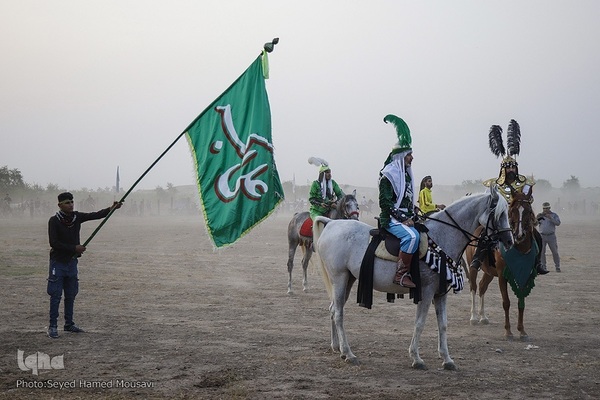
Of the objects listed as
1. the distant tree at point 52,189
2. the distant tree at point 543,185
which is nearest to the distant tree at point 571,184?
the distant tree at point 543,185

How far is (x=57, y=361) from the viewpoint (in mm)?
8164

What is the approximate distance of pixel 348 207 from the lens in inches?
527

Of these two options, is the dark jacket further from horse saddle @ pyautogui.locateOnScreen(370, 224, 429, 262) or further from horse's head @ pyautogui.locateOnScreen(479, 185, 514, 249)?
horse's head @ pyautogui.locateOnScreen(479, 185, 514, 249)

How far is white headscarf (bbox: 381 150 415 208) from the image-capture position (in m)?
8.27

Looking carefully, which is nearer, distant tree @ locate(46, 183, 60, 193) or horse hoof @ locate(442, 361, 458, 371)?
horse hoof @ locate(442, 361, 458, 371)

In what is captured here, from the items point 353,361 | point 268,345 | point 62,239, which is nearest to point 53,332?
point 62,239

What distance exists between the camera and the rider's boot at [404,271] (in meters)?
8.03

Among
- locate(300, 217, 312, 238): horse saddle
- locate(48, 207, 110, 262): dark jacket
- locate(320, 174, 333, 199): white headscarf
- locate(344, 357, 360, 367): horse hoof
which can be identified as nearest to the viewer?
locate(344, 357, 360, 367): horse hoof

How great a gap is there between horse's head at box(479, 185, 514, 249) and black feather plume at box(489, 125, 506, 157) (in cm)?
325

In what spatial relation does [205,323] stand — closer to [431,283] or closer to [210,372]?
[210,372]

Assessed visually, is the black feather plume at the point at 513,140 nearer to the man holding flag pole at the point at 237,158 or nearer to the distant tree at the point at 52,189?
the man holding flag pole at the point at 237,158

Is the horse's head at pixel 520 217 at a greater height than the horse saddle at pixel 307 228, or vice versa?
the horse's head at pixel 520 217

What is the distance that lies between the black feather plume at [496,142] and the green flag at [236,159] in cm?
477

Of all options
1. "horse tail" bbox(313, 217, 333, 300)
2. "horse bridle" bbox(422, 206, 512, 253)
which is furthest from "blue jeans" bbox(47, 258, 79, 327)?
"horse bridle" bbox(422, 206, 512, 253)
